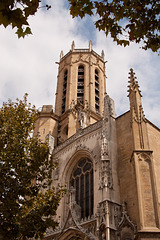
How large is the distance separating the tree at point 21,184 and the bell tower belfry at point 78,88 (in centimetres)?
1490

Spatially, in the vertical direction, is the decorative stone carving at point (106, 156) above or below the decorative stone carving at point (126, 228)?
above

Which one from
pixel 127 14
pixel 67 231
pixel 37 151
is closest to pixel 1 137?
pixel 37 151

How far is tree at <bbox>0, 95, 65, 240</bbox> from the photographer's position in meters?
9.41

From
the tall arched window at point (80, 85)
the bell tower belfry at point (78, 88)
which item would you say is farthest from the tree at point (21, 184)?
the tall arched window at point (80, 85)

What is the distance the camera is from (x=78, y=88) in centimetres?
3284

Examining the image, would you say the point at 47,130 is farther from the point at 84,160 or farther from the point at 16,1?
the point at 16,1

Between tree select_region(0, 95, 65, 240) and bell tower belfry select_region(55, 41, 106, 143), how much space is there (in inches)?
587

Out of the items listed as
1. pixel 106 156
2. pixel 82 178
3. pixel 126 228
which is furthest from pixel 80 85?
pixel 126 228

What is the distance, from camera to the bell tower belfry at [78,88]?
93.4 feet

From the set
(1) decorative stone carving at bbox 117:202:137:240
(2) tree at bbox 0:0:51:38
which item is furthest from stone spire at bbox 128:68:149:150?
(2) tree at bbox 0:0:51:38

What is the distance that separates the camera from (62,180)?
20.2 meters

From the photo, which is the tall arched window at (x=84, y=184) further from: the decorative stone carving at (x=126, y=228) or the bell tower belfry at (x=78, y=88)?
the bell tower belfry at (x=78, y=88)

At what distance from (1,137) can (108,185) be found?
7123 millimetres

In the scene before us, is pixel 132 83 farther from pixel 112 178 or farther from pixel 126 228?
pixel 126 228
